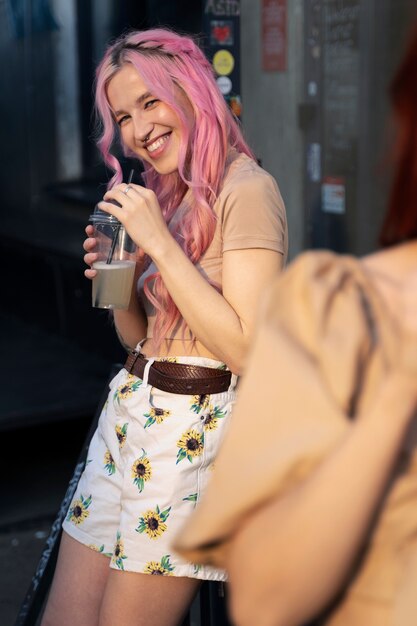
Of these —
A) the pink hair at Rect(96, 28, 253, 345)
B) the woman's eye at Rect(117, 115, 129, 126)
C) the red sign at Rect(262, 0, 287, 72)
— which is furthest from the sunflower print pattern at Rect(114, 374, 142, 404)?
the red sign at Rect(262, 0, 287, 72)

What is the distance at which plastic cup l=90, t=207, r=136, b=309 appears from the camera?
2.57m

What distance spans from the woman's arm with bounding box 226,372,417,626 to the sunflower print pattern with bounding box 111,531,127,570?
1198mm

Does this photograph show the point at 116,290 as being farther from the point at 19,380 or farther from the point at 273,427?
the point at 19,380

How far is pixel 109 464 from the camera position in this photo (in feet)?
8.43

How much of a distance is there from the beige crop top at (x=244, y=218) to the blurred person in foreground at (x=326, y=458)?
101cm

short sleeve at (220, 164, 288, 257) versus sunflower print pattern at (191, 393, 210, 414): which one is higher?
short sleeve at (220, 164, 288, 257)

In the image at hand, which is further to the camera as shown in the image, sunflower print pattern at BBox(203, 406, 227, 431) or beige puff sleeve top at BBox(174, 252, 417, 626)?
sunflower print pattern at BBox(203, 406, 227, 431)

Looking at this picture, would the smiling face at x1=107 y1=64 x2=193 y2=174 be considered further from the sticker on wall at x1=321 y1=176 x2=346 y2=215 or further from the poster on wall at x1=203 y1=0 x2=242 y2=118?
the sticker on wall at x1=321 y1=176 x2=346 y2=215

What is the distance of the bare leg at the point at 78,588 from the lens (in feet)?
8.38

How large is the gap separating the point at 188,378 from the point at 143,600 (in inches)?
19.6

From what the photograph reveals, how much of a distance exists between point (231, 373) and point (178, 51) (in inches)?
31.0

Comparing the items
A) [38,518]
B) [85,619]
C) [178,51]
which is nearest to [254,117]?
[38,518]

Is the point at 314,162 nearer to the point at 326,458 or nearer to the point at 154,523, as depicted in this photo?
the point at 154,523

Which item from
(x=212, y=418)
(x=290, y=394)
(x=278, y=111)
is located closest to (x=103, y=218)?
(x=212, y=418)
